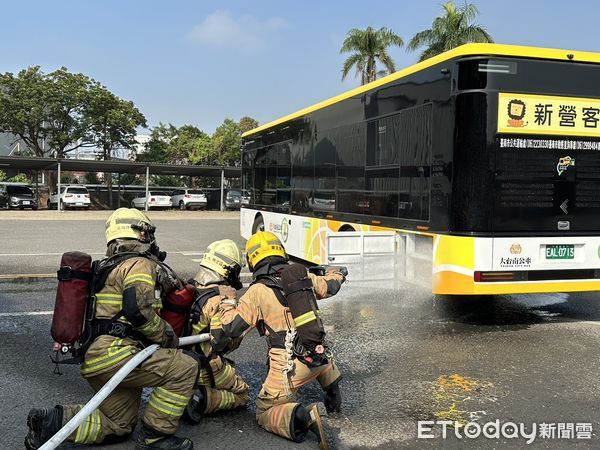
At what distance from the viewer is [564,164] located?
20.5ft

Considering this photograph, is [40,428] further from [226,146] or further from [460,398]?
[226,146]

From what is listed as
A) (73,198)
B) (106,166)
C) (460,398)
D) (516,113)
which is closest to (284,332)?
(460,398)

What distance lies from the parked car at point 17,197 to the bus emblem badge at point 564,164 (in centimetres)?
3674

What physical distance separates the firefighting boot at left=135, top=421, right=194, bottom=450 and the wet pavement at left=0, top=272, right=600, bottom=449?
8.6 inches

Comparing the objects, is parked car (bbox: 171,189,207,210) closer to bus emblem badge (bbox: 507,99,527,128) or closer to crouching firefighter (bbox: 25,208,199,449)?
bus emblem badge (bbox: 507,99,527,128)

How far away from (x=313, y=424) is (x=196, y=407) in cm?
94

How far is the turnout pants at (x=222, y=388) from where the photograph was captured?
13.2 ft

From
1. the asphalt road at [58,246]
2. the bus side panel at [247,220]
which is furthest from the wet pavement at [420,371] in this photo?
the bus side panel at [247,220]

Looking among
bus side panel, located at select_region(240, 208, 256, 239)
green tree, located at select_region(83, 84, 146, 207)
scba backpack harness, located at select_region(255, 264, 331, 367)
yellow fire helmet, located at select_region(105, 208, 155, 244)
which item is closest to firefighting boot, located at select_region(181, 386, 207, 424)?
scba backpack harness, located at select_region(255, 264, 331, 367)

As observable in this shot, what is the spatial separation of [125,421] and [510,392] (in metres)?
2.97

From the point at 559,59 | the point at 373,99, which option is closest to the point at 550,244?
the point at 559,59

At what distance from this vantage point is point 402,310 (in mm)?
7758

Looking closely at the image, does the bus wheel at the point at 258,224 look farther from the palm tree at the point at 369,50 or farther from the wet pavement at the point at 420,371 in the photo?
the palm tree at the point at 369,50

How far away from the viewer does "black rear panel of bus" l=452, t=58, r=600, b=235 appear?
6004 mm
